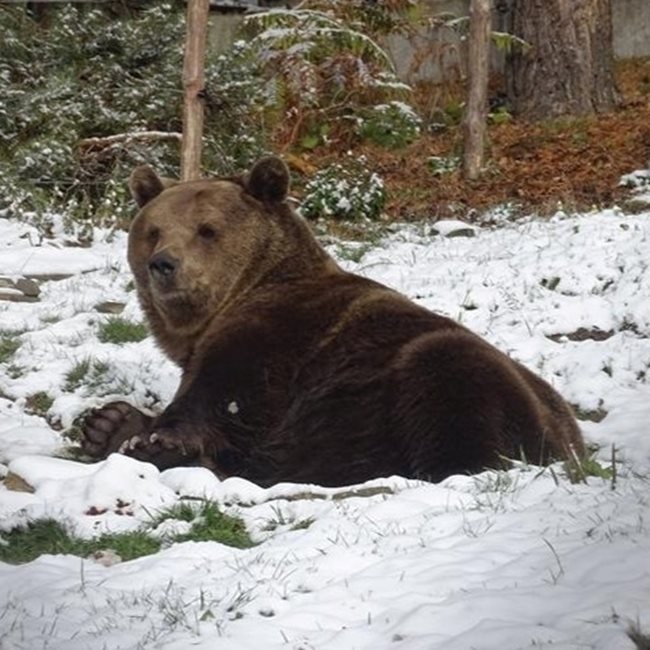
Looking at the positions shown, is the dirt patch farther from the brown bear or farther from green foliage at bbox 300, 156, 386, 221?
the brown bear

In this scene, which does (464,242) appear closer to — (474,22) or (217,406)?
(474,22)

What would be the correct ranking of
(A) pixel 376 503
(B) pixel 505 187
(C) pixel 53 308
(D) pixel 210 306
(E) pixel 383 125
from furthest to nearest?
(E) pixel 383 125
(B) pixel 505 187
(C) pixel 53 308
(D) pixel 210 306
(A) pixel 376 503

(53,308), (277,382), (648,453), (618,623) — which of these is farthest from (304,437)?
(53,308)

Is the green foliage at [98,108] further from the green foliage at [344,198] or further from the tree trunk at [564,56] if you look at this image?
the tree trunk at [564,56]

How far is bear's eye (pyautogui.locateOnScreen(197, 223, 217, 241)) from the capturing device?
6.82m

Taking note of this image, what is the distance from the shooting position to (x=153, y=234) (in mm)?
6914

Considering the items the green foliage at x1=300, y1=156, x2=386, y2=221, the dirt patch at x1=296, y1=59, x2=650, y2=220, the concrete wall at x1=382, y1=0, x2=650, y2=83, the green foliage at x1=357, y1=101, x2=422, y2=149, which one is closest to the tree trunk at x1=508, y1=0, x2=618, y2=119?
the dirt patch at x1=296, y1=59, x2=650, y2=220

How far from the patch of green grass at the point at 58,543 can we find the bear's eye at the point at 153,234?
190 cm

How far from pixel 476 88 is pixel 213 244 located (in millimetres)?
8079

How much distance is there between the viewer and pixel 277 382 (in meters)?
6.34

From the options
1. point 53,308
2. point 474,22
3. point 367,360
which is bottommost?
point 53,308

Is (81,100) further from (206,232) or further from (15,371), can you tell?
(206,232)

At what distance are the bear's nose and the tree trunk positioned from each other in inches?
389

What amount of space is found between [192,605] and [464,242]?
26.3 feet
